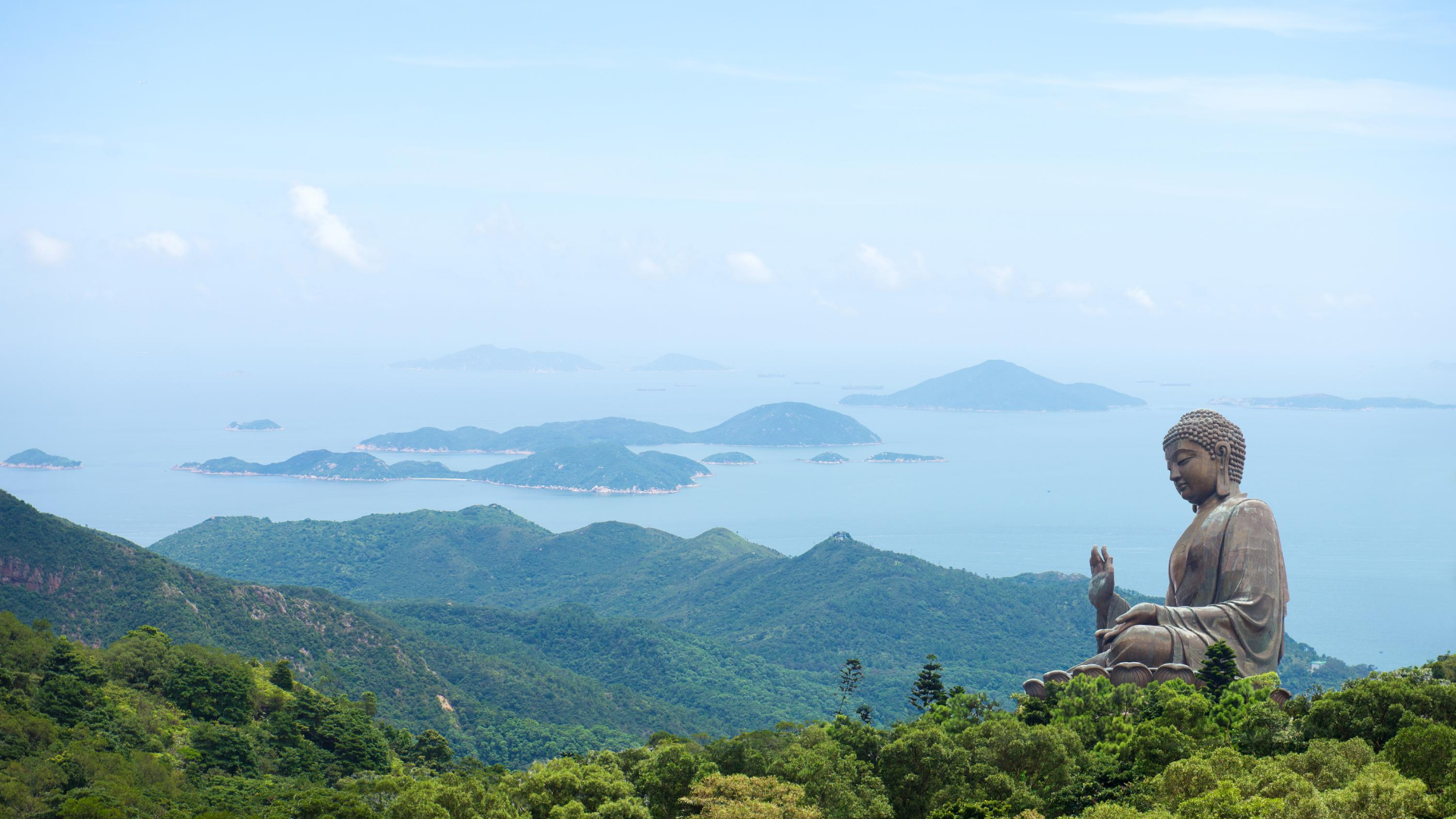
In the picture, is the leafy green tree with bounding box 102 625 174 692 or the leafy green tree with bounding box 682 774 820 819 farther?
the leafy green tree with bounding box 102 625 174 692

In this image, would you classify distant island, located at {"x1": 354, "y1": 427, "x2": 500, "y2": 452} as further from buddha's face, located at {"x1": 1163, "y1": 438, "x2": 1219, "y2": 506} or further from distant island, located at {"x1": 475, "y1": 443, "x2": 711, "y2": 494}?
buddha's face, located at {"x1": 1163, "y1": 438, "x2": 1219, "y2": 506}

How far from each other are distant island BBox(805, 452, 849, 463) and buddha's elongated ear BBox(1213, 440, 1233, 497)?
Result: 5128 inches

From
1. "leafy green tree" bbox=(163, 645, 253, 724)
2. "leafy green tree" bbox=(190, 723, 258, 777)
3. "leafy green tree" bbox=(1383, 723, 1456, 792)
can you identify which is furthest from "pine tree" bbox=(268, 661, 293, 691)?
"leafy green tree" bbox=(1383, 723, 1456, 792)

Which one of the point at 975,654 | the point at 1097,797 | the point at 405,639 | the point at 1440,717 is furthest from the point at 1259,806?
the point at 975,654

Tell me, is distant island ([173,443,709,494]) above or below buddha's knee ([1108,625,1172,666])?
above

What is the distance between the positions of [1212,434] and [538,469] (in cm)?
11848

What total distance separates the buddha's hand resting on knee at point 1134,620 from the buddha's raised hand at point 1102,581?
0.49 meters

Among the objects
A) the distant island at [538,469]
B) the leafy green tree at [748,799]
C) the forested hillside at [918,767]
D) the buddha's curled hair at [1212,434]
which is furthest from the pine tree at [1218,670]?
the distant island at [538,469]

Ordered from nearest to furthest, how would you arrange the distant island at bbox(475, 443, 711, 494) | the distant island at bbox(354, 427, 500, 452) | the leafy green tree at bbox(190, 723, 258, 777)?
the leafy green tree at bbox(190, 723, 258, 777) < the distant island at bbox(475, 443, 711, 494) < the distant island at bbox(354, 427, 500, 452)

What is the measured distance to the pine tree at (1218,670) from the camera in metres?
14.6

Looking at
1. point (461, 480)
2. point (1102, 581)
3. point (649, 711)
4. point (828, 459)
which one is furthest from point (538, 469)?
point (1102, 581)

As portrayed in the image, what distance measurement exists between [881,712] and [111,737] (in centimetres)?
2920

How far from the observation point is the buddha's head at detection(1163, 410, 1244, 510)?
51.8 ft

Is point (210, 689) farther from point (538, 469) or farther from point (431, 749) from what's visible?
point (538, 469)
